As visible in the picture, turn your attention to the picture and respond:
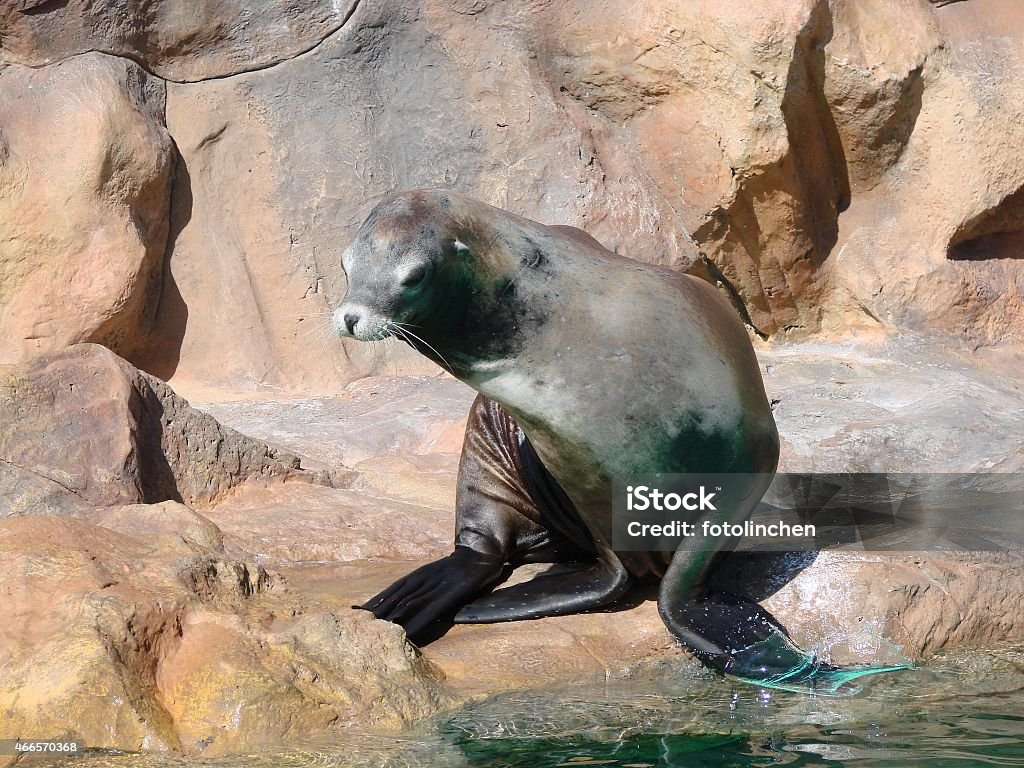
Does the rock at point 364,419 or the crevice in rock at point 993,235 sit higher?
the crevice in rock at point 993,235

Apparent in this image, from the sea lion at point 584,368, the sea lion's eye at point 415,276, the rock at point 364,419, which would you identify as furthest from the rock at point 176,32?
the sea lion's eye at point 415,276

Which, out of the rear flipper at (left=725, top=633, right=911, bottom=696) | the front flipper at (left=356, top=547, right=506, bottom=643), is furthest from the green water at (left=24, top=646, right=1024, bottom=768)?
the front flipper at (left=356, top=547, right=506, bottom=643)

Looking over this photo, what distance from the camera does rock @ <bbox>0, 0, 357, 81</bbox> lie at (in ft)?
26.3

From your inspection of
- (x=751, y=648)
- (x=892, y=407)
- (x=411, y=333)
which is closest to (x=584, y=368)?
(x=411, y=333)

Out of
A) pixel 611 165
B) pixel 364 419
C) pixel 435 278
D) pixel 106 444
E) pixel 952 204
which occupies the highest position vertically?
pixel 435 278

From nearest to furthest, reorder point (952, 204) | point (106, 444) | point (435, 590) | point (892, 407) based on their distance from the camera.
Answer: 1. point (435, 590)
2. point (106, 444)
3. point (892, 407)
4. point (952, 204)

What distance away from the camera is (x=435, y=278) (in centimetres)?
359

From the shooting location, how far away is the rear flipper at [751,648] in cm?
367

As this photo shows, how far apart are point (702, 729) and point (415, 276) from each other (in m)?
1.40

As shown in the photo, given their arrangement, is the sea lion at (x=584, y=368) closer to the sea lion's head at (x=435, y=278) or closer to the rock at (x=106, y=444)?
the sea lion's head at (x=435, y=278)

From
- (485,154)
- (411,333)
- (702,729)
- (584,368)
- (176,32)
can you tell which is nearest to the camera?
(702,729)

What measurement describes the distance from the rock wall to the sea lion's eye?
15.4 ft

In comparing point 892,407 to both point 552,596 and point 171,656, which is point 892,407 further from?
point 171,656

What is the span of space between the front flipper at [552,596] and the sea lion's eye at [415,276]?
1132 millimetres
